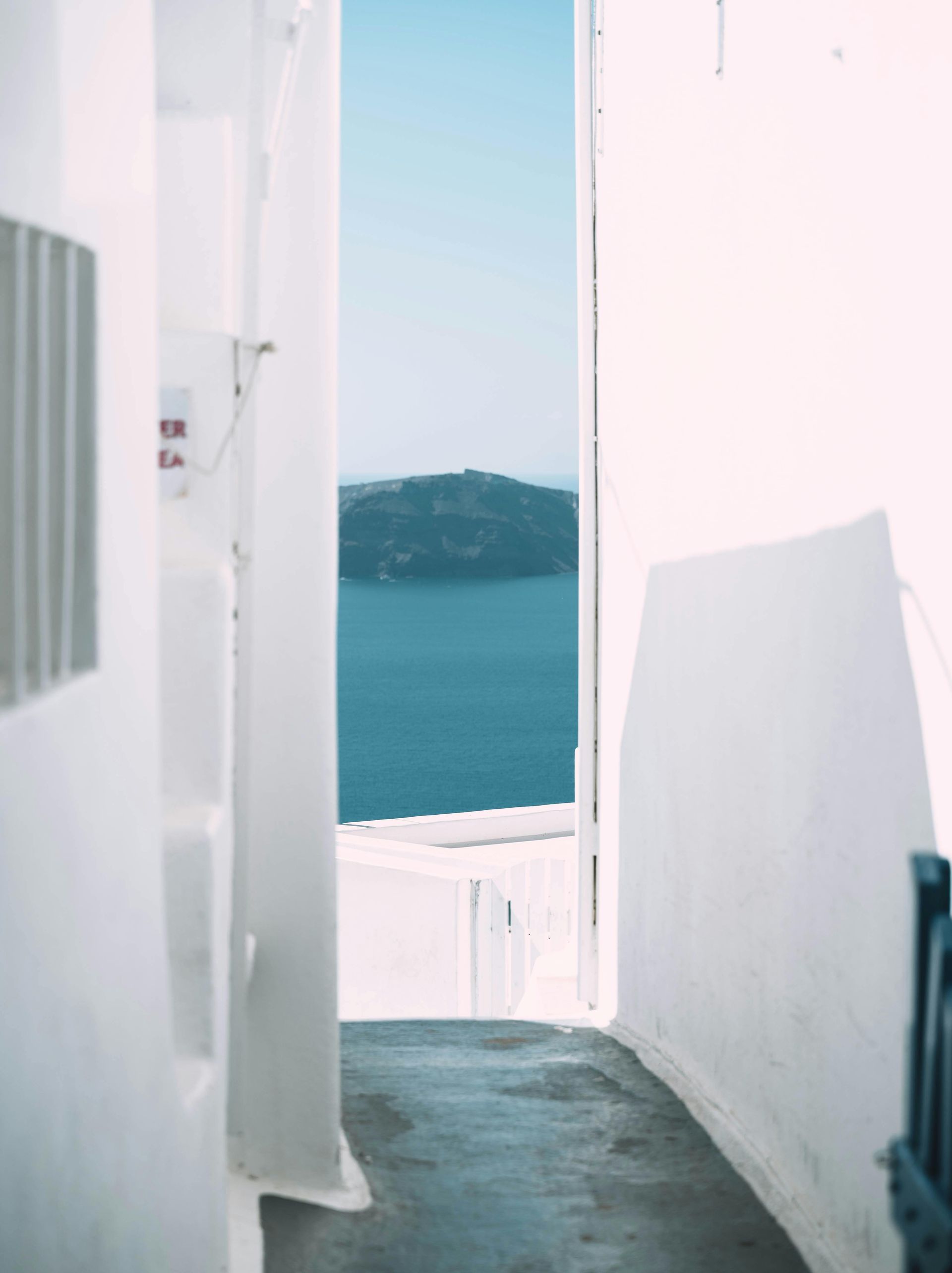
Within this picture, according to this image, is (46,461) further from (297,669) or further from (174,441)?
(297,669)

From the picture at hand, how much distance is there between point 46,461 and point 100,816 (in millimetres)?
737

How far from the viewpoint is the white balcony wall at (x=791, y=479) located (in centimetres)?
349

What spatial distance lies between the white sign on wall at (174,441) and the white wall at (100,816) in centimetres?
95

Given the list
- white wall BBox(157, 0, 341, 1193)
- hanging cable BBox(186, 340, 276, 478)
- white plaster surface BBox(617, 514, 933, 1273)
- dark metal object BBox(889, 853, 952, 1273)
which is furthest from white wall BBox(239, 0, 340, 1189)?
dark metal object BBox(889, 853, 952, 1273)

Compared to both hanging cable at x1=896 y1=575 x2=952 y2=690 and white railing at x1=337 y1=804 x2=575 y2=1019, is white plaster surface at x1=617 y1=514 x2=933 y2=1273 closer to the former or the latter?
hanging cable at x1=896 y1=575 x2=952 y2=690

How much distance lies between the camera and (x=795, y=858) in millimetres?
4559

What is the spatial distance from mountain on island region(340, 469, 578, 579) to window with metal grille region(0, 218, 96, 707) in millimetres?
94225

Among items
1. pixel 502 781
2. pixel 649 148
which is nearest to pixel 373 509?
pixel 502 781

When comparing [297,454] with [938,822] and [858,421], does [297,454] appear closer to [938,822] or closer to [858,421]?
[858,421]

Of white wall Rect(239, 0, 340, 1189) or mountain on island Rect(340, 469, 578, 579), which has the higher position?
mountain on island Rect(340, 469, 578, 579)

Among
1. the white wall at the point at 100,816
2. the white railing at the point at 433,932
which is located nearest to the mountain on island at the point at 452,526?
the white railing at the point at 433,932

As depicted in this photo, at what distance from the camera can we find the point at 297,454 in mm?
4797

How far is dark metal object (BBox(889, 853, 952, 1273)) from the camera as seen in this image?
6.43 ft

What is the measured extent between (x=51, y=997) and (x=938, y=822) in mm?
2209
